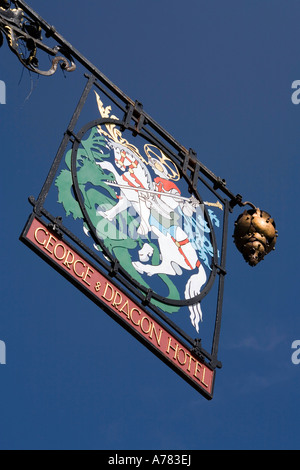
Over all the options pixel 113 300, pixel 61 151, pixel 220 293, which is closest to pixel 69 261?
pixel 113 300

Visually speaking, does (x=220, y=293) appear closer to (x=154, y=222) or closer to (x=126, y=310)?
(x=154, y=222)

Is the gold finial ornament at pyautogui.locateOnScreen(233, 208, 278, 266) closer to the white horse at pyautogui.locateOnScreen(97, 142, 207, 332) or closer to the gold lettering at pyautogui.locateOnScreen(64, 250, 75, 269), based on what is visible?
the white horse at pyautogui.locateOnScreen(97, 142, 207, 332)

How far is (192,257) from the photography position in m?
8.67

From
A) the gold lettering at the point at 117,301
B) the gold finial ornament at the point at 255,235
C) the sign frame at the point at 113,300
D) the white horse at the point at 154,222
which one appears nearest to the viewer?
the sign frame at the point at 113,300

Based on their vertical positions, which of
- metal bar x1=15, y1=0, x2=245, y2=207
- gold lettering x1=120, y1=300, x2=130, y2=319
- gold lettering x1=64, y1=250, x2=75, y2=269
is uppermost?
metal bar x1=15, y1=0, x2=245, y2=207

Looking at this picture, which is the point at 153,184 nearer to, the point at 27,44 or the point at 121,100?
the point at 121,100

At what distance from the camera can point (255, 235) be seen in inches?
367

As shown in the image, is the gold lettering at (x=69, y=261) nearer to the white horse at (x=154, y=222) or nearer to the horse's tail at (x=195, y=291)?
the white horse at (x=154, y=222)

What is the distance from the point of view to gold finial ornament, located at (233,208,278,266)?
30.2 ft

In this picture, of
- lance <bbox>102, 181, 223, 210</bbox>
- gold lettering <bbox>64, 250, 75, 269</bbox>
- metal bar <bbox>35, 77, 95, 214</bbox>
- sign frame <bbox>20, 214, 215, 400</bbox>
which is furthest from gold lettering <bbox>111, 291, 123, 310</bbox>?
lance <bbox>102, 181, 223, 210</bbox>

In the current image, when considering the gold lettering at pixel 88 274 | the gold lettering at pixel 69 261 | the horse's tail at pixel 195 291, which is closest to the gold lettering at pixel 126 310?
the gold lettering at pixel 88 274

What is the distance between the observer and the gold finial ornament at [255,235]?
922cm
